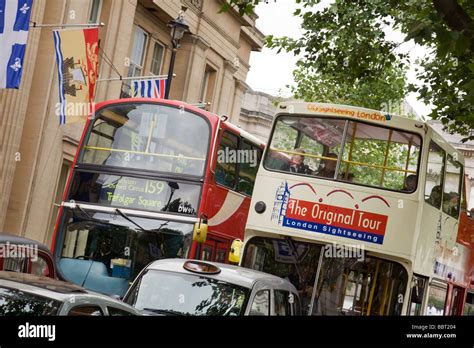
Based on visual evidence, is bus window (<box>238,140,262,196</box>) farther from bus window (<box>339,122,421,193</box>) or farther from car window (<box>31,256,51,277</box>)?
car window (<box>31,256,51,277</box>)

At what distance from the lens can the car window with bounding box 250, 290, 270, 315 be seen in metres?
8.75

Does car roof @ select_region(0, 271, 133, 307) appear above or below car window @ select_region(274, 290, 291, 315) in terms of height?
above

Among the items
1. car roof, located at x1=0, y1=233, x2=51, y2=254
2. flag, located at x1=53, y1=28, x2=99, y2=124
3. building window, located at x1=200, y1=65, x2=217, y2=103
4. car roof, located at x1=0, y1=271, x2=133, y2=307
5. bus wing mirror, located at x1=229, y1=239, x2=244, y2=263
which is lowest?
car roof, located at x1=0, y1=271, x2=133, y2=307

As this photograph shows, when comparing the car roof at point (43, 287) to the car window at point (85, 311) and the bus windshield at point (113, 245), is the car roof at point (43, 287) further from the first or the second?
the bus windshield at point (113, 245)

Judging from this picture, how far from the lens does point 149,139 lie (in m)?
14.4

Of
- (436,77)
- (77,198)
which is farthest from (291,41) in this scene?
(77,198)

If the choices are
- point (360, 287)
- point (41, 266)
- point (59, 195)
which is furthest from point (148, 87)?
point (41, 266)

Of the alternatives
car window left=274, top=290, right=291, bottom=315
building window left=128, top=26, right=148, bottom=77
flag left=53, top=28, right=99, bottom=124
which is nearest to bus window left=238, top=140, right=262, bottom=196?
flag left=53, top=28, right=99, bottom=124

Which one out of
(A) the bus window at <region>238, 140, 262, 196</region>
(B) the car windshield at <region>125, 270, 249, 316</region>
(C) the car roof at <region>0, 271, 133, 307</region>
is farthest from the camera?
(A) the bus window at <region>238, 140, 262, 196</region>

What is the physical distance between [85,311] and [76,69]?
36.4ft

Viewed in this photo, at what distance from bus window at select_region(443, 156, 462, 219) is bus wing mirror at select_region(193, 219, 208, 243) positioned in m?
3.36

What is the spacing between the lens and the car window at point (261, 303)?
8.75 m

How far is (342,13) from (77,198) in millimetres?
5187

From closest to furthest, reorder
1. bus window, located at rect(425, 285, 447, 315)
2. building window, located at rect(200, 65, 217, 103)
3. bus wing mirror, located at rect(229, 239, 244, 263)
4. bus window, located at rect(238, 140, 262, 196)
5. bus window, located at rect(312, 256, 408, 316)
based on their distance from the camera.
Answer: bus window, located at rect(312, 256, 408, 316) → bus wing mirror, located at rect(229, 239, 244, 263) → bus window, located at rect(425, 285, 447, 315) → bus window, located at rect(238, 140, 262, 196) → building window, located at rect(200, 65, 217, 103)
